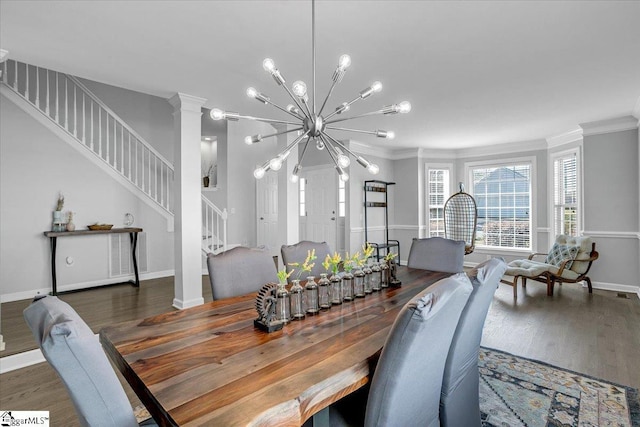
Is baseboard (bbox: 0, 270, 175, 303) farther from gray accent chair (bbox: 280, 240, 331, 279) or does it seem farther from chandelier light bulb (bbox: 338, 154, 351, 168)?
chandelier light bulb (bbox: 338, 154, 351, 168)

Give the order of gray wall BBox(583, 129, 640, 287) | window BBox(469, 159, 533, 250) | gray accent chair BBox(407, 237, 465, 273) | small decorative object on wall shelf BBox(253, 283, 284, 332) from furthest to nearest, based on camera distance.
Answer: window BBox(469, 159, 533, 250) → gray wall BBox(583, 129, 640, 287) → gray accent chair BBox(407, 237, 465, 273) → small decorative object on wall shelf BBox(253, 283, 284, 332)

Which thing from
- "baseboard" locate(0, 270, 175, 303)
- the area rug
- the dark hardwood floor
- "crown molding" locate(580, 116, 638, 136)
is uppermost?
"crown molding" locate(580, 116, 638, 136)

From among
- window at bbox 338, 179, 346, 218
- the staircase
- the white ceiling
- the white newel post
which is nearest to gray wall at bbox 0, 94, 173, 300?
the staircase

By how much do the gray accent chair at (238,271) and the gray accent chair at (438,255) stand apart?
4.55ft

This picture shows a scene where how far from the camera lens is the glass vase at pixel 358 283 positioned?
2.05 meters

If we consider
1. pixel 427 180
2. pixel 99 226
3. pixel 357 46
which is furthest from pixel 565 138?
pixel 99 226

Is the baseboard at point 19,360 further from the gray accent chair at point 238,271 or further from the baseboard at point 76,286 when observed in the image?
the baseboard at point 76,286

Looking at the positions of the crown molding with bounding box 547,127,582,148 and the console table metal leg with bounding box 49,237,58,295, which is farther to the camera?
the crown molding with bounding box 547,127,582,148

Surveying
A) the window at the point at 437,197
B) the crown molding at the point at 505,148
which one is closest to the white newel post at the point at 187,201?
the window at the point at 437,197

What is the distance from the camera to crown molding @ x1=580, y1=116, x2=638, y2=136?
4.72m

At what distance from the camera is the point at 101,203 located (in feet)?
17.0

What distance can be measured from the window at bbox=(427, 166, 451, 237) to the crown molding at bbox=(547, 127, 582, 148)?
1901 mm

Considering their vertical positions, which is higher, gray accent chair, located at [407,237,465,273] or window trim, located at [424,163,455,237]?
window trim, located at [424,163,455,237]

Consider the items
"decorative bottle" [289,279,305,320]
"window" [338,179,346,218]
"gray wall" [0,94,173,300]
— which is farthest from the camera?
"window" [338,179,346,218]
